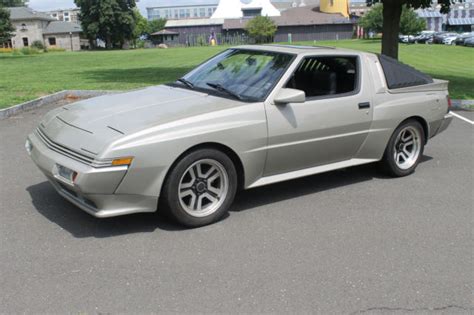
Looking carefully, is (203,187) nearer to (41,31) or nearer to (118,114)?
(118,114)

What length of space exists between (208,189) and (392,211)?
1858 millimetres

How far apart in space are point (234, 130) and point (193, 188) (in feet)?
2.06

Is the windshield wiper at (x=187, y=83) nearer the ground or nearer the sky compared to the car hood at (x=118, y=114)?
nearer the sky

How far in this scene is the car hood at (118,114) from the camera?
4145 mm

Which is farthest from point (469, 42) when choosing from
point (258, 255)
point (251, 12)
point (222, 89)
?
point (251, 12)

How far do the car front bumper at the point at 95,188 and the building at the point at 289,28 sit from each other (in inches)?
3841

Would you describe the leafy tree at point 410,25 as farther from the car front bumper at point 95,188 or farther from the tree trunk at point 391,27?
the car front bumper at point 95,188

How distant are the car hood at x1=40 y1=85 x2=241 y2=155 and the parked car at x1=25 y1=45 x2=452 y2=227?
12 millimetres

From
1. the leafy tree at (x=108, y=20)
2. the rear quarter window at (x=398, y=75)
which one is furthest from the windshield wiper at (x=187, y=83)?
the leafy tree at (x=108, y=20)

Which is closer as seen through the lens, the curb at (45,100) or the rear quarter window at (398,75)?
the rear quarter window at (398,75)

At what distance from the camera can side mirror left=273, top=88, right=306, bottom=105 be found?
185 inches

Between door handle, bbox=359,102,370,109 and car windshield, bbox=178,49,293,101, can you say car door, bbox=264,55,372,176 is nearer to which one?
door handle, bbox=359,102,370,109

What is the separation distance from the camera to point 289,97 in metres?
4.70

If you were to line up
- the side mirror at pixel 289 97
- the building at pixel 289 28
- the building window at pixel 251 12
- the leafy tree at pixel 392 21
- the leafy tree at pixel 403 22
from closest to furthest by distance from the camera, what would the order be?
the side mirror at pixel 289 97
the leafy tree at pixel 392 21
the leafy tree at pixel 403 22
the building at pixel 289 28
the building window at pixel 251 12
